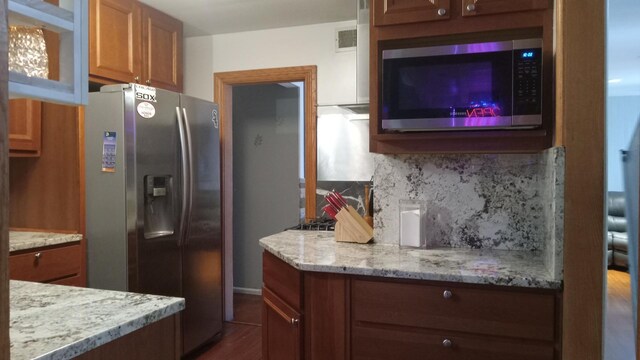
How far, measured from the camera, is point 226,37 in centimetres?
348

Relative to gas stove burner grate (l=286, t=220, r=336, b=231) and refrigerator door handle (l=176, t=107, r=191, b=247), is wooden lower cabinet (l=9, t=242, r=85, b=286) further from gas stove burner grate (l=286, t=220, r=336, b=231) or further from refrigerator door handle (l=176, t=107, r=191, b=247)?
gas stove burner grate (l=286, t=220, r=336, b=231)

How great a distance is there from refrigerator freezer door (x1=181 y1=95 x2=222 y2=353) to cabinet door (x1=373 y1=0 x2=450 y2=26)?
148 centimetres

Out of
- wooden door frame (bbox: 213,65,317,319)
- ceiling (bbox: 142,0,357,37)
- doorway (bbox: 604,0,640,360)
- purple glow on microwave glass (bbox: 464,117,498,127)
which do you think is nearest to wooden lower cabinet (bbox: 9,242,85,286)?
wooden door frame (bbox: 213,65,317,319)

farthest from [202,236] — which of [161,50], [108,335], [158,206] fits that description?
[108,335]

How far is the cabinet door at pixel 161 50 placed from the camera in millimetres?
2955

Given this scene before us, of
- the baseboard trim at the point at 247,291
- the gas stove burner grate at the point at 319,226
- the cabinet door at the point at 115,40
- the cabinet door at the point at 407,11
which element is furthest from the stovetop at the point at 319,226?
the baseboard trim at the point at 247,291

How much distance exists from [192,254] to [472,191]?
1.86 metres

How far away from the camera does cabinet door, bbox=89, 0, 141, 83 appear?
8.44ft

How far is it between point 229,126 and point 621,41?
8.81 feet

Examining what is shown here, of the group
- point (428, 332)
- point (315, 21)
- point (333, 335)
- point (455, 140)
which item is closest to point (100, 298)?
point (333, 335)

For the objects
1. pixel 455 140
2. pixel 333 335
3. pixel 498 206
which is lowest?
pixel 333 335

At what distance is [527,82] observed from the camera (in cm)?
167

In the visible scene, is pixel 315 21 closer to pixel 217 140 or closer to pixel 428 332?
pixel 217 140

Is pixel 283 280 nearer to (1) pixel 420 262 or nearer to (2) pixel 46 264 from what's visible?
(1) pixel 420 262
